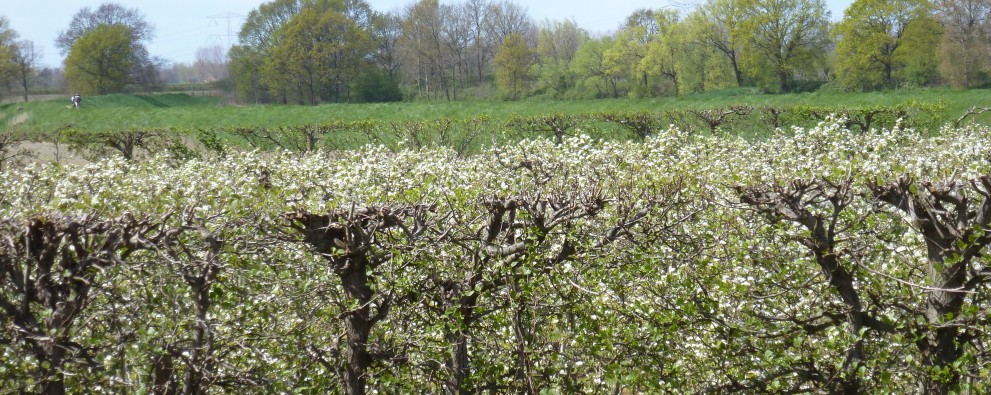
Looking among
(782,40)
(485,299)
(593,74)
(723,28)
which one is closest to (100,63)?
(593,74)

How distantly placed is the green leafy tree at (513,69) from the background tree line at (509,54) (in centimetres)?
9

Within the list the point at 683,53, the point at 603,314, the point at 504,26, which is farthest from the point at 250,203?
the point at 504,26

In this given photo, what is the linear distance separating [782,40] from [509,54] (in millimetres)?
16382

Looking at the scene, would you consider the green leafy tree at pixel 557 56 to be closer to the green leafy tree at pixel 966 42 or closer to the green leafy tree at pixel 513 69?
the green leafy tree at pixel 513 69

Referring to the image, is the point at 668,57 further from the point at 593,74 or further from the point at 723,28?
the point at 593,74

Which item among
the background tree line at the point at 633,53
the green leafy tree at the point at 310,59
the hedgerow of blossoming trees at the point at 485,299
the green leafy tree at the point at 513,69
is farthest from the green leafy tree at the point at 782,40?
the hedgerow of blossoming trees at the point at 485,299

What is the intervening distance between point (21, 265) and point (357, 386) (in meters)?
1.68

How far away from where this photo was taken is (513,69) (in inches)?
2077

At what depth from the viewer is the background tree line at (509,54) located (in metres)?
46.4

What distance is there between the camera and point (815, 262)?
441 centimetres

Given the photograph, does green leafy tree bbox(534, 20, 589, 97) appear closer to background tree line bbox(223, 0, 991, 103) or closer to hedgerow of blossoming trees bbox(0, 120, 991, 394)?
background tree line bbox(223, 0, 991, 103)

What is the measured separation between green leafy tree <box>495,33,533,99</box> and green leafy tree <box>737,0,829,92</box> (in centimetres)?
1319

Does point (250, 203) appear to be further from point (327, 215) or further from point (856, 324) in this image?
point (856, 324)

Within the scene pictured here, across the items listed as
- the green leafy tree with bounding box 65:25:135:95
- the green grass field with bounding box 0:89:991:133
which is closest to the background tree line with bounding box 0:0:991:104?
the green leafy tree with bounding box 65:25:135:95
